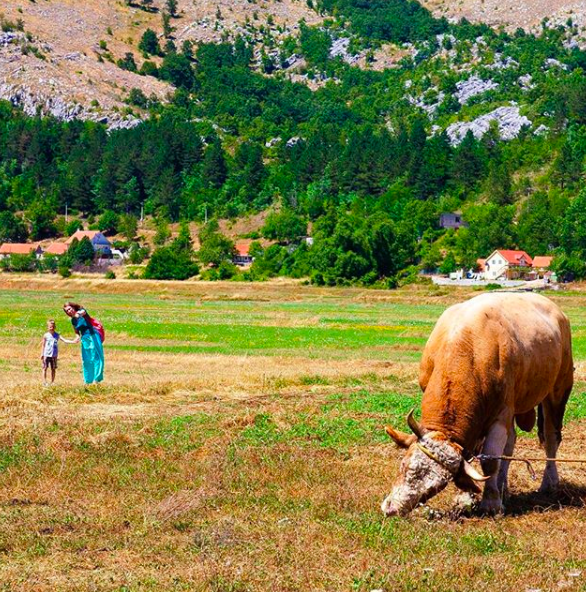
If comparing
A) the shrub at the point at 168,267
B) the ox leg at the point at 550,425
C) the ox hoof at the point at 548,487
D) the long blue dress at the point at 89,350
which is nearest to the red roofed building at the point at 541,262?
the shrub at the point at 168,267

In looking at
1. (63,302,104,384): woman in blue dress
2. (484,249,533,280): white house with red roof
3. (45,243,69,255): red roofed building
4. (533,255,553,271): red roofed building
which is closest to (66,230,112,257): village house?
(45,243,69,255): red roofed building

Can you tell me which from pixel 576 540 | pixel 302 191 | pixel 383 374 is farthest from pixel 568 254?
pixel 576 540

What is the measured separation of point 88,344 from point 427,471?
51.8 ft

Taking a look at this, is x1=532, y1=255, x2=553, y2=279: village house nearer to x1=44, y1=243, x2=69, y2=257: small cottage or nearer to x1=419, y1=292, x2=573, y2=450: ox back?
x1=44, y1=243, x2=69, y2=257: small cottage

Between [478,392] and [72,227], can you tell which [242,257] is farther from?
[478,392]

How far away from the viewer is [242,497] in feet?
44.1

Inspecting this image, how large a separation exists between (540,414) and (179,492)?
5.85m

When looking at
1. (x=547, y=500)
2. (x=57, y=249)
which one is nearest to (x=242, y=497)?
→ (x=547, y=500)

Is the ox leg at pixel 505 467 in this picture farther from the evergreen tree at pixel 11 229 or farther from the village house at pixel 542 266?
the evergreen tree at pixel 11 229

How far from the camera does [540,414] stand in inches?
598

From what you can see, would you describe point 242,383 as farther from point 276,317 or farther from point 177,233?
point 177,233

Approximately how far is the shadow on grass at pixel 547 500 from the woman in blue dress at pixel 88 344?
1467 centimetres

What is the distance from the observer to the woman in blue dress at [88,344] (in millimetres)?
25812

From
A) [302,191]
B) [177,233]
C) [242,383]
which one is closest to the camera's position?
[242,383]
